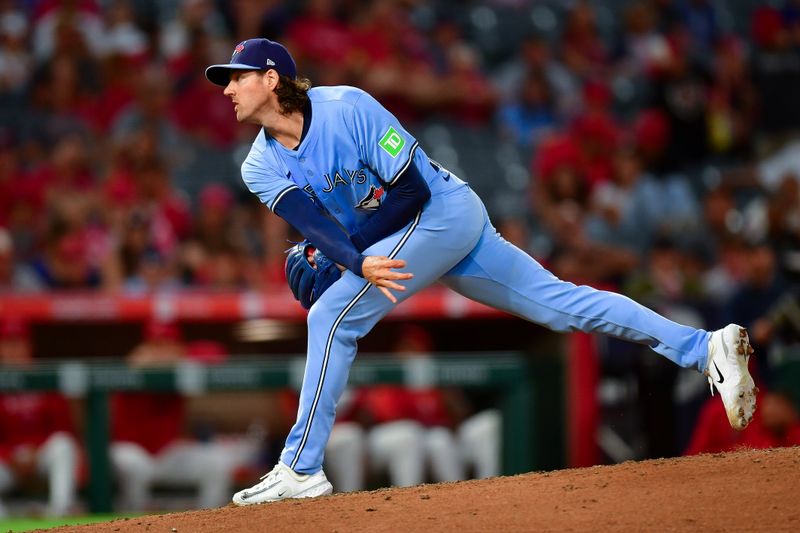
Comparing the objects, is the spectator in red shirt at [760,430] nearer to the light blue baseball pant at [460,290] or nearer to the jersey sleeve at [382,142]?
the light blue baseball pant at [460,290]

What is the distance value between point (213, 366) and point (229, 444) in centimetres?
61

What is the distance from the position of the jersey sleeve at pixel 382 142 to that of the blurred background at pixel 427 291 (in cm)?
303

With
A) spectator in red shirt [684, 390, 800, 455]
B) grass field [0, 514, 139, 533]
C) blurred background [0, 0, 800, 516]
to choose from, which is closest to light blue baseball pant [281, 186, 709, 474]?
spectator in red shirt [684, 390, 800, 455]

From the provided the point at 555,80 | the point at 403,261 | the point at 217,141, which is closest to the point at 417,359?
the point at 403,261

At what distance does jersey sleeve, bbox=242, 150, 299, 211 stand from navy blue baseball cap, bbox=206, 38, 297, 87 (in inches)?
12.4

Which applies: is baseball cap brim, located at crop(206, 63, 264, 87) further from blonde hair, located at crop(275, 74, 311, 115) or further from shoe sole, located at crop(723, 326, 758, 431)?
shoe sole, located at crop(723, 326, 758, 431)

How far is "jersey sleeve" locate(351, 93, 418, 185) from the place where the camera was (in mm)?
4270

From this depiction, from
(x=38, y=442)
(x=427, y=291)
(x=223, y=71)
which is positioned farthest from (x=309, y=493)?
(x=427, y=291)

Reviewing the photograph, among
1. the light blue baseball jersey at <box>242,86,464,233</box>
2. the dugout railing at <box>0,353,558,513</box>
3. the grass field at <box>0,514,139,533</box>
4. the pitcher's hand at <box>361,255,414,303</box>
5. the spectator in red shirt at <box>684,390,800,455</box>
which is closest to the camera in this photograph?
the pitcher's hand at <box>361,255,414,303</box>

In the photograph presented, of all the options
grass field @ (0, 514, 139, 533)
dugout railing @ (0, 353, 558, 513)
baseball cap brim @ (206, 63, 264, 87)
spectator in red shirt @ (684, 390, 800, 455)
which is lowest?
grass field @ (0, 514, 139, 533)

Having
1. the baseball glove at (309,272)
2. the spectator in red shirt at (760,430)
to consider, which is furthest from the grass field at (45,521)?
the spectator in red shirt at (760,430)

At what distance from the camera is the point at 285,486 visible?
4.35m

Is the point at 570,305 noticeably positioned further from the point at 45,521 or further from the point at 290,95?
the point at 45,521

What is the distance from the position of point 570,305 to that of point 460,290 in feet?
1.40
